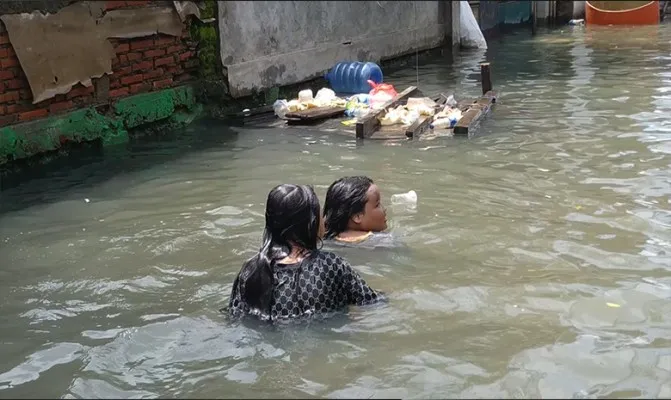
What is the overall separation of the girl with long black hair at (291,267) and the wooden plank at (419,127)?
522cm

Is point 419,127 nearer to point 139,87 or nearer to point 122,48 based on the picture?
point 139,87

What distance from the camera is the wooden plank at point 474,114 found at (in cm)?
930

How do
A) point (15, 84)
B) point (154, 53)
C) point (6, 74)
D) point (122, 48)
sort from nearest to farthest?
point (6, 74)
point (15, 84)
point (122, 48)
point (154, 53)

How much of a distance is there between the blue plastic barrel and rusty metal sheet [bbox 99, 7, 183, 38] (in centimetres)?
305

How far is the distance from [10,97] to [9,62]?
1.22 ft

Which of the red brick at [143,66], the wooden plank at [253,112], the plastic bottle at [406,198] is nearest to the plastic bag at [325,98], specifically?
the wooden plank at [253,112]

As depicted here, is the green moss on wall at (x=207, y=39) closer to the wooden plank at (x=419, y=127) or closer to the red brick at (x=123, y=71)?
the red brick at (x=123, y=71)

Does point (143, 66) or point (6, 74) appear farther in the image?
point (143, 66)

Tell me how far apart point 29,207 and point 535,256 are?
179 inches

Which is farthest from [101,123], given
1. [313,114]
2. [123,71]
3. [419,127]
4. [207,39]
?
[419,127]

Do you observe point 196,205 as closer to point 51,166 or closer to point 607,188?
point 51,166

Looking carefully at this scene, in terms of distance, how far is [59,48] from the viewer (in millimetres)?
8961

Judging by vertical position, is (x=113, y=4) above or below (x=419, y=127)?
above

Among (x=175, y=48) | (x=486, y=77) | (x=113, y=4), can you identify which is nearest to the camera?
(x=113, y=4)
